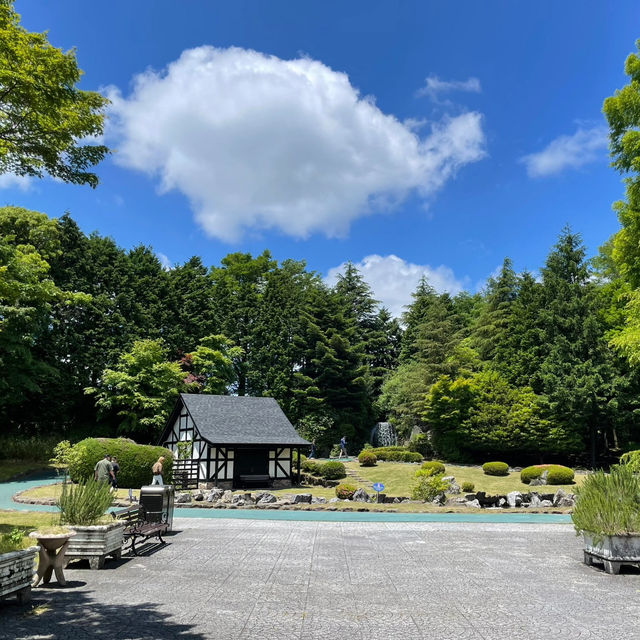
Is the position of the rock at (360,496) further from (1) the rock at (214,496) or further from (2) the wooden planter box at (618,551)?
(2) the wooden planter box at (618,551)

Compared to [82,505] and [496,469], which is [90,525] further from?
[496,469]

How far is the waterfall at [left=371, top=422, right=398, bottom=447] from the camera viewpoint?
159ft

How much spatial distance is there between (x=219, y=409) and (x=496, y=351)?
912 inches

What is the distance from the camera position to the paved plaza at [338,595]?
5.44 m

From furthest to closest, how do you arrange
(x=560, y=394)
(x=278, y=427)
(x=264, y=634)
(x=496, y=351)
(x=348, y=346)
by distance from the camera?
(x=348, y=346)
(x=496, y=351)
(x=560, y=394)
(x=278, y=427)
(x=264, y=634)

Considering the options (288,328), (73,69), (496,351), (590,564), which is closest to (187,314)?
(288,328)

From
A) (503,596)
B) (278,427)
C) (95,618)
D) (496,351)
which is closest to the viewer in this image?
(95,618)

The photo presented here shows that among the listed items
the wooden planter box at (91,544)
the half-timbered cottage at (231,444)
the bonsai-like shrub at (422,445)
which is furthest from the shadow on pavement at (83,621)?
the bonsai-like shrub at (422,445)

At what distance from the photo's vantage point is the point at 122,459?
22.2m

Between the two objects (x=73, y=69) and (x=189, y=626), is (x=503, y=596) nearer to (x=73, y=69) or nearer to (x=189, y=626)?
(x=189, y=626)

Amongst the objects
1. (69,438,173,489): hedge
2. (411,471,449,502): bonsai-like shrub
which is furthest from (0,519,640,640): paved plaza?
(69,438,173,489): hedge

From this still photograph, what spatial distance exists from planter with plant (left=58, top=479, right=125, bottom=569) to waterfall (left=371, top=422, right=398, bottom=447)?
136 feet

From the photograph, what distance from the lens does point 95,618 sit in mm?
5668

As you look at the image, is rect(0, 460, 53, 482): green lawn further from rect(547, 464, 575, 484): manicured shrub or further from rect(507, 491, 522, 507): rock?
rect(547, 464, 575, 484): manicured shrub
